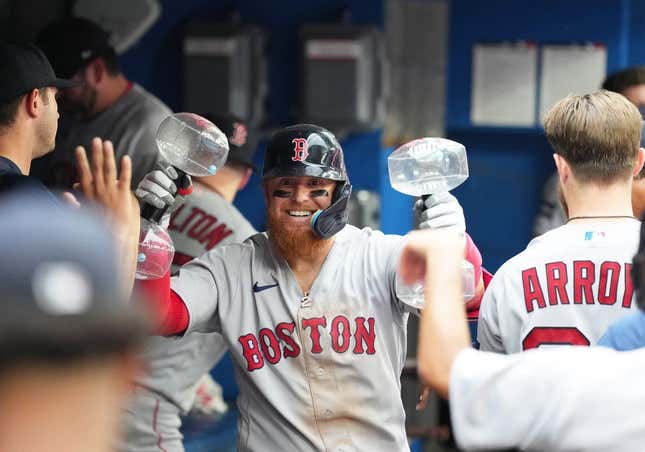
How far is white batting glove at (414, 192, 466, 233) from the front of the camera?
2.93 metres

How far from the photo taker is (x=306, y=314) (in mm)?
3205

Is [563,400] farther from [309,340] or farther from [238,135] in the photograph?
[238,135]

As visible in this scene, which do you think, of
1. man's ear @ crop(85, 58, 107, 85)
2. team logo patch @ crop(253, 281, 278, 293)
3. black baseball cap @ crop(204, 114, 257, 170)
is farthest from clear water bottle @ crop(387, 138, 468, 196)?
man's ear @ crop(85, 58, 107, 85)

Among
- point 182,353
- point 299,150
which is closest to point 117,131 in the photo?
point 182,353

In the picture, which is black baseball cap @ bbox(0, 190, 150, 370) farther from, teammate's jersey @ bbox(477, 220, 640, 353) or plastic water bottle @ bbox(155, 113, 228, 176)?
plastic water bottle @ bbox(155, 113, 228, 176)

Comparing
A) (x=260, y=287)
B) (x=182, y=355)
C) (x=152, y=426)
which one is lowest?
(x=152, y=426)

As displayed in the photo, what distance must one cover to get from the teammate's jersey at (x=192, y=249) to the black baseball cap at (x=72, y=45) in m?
0.81

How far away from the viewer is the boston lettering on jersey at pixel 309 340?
3166mm

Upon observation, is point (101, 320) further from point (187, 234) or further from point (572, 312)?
point (187, 234)

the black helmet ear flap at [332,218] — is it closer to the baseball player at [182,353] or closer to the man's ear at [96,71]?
the baseball player at [182,353]

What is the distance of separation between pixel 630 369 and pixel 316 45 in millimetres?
4179

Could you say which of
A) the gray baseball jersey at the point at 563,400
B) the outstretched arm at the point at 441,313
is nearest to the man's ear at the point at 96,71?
the outstretched arm at the point at 441,313

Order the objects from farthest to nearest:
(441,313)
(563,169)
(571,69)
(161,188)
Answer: (571,69), (161,188), (563,169), (441,313)

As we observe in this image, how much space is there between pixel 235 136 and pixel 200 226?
462 millimetres
